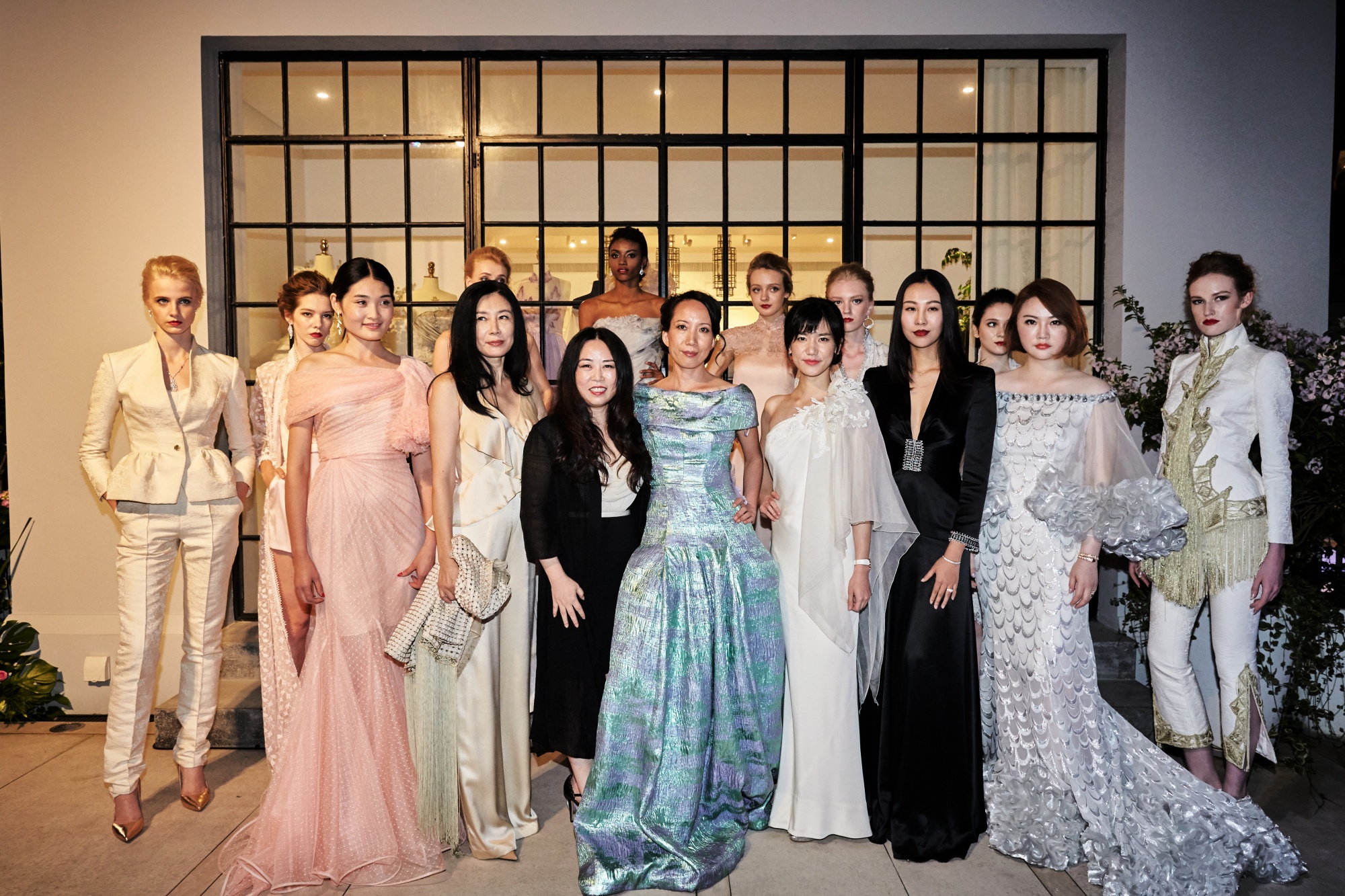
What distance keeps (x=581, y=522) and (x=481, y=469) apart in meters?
0.36

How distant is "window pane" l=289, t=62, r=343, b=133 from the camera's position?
467 cm

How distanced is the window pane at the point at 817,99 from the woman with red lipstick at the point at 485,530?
2.60 metres

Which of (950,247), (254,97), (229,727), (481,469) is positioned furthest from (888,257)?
(229,727)

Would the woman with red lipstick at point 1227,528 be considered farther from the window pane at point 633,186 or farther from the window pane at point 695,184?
the window pane at point 633,186

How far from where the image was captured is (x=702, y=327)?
9.16ft

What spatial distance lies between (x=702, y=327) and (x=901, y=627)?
1188 millimetres

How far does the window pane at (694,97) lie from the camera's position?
470 cm

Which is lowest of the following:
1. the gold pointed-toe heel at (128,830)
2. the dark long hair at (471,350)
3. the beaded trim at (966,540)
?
the gold pointed-toe heel at (128,830)

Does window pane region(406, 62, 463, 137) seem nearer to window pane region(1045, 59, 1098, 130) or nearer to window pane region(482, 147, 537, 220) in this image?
window pane region(482, 147, 537, 220)

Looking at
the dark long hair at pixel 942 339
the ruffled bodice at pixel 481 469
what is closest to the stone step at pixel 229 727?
the ruffled bodice at pixel 481 469

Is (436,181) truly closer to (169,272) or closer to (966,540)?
(169,272)

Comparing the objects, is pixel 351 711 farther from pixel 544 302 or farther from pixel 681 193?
pixel 681 193

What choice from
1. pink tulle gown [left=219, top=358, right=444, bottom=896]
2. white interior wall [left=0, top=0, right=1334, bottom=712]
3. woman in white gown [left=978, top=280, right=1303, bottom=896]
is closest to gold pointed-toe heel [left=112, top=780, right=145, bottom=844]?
pink tulle gown [left=219, top=358, right=444, bottom=896]

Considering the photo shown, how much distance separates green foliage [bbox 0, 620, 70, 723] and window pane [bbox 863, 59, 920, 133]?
5029mm
